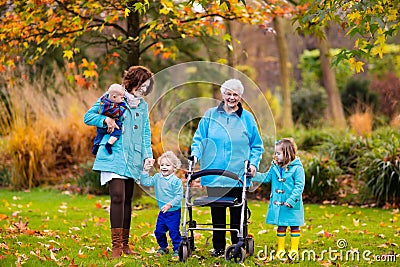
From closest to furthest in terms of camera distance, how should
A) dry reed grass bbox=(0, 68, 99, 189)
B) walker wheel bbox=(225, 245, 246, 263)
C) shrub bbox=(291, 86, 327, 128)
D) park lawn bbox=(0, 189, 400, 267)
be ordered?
walker wheel bbox=(225, 245, 246, 263) → park lawn bbox=(0, 189, 400, 267) → dry reed grass bbox=(0, 68, 99, 189) → shrub bbox=(291, 86, 327, 128)

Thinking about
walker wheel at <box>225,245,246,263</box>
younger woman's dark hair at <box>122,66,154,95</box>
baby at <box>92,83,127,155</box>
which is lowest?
walker wheel at <box>225,245,246,263</box>

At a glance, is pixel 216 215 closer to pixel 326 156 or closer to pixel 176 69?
pixel 176 69

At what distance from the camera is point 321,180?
1036 cm

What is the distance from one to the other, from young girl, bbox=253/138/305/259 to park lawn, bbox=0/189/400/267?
0.23m

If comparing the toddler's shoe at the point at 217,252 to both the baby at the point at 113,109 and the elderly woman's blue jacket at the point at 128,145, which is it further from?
the baby at the point at 113,109

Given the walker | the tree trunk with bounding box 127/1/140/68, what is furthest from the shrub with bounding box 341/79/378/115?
the walker

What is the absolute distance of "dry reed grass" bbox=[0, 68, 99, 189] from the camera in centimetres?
1173

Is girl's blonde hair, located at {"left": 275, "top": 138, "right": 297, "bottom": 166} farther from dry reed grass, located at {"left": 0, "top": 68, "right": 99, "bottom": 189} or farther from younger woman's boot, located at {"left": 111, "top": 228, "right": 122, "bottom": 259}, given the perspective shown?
dry reed grass, located at {"left": 0, "top": 68, "right": 99, "bottom": 189}

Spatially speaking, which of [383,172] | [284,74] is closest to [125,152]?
[383,172]

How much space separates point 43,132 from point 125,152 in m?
6.84

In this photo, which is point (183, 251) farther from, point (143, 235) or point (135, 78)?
point (143, 235)

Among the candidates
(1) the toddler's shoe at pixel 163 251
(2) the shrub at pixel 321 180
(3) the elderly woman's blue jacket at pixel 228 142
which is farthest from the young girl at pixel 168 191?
(2) the shrub at pixel 321 180

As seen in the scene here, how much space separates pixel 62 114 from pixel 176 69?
22.5 feet

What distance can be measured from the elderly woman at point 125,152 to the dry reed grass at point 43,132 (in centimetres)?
620
